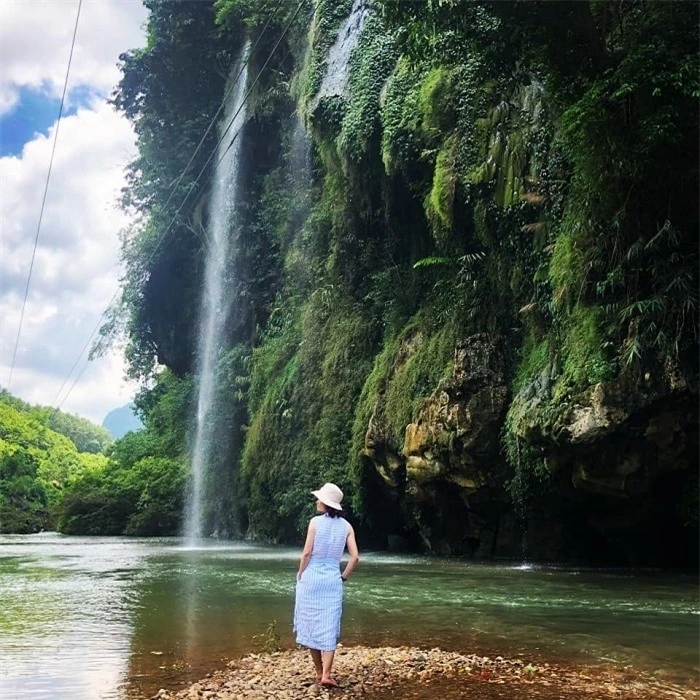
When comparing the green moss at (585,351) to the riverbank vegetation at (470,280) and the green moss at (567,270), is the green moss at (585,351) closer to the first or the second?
the riverbank vegetation at (470,280)

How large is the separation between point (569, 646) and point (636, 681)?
112 cm

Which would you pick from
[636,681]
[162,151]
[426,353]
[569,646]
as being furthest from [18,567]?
[162,151]

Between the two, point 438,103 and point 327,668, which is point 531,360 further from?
point 327,668

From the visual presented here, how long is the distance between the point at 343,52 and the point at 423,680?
17.3 metres

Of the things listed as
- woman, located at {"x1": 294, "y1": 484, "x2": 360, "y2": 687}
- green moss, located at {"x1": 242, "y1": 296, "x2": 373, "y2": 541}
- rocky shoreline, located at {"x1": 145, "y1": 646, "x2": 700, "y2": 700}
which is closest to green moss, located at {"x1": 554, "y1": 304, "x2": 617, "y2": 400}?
rocky shoreline, located at {"x1": 145, "y1": 646, "x2": 700, "y2": 700}

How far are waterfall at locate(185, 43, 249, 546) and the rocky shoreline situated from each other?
823 inches

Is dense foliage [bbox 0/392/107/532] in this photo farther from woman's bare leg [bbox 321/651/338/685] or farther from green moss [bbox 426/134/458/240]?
woman's bare leg [bbox 321/651/338/685]

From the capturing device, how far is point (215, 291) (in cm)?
2750

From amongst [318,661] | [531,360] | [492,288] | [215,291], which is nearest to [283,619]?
[318,661]

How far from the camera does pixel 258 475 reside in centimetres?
2231

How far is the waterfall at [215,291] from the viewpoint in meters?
26.0

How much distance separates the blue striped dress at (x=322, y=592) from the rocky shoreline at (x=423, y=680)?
296 millimetres

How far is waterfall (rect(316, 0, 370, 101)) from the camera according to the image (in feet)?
60.2

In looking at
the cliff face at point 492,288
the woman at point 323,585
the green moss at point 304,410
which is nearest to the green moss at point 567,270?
the cliff face at point 492,288
